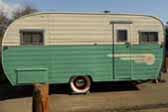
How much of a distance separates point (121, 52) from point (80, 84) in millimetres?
1920

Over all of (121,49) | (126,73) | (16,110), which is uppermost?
(121,49)

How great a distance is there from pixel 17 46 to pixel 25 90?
2.54 meters

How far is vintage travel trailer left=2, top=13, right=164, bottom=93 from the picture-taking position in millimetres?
13641

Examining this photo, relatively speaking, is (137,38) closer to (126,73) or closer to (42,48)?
(126,73)

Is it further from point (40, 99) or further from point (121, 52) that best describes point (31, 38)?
point (40, 99)

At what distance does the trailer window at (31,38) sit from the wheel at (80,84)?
6.22ft

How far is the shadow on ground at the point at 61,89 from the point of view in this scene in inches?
577

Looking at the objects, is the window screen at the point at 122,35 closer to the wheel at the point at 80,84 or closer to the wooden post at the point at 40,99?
the wheel at the point at 80,84

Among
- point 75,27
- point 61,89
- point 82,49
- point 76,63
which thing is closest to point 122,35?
point 82,49

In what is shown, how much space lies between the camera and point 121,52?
14352mm

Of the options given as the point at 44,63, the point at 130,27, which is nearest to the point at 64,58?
the point at 44,63

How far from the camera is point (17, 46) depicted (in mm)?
13594

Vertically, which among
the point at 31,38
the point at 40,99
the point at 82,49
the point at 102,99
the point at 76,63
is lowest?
the point at 102,99

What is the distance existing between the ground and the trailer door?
0.72 metres
